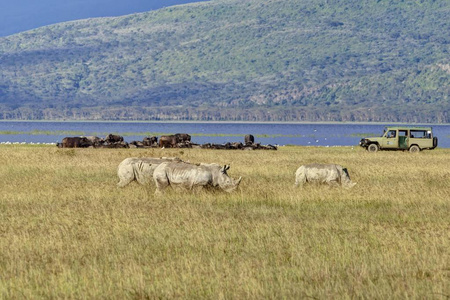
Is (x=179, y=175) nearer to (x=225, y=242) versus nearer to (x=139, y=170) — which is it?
(x=139, y=170)

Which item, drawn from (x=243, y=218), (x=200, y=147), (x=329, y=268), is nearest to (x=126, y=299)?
(x=329, y=268)

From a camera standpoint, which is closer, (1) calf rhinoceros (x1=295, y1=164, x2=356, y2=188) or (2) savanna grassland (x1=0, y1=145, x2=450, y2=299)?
(2) savanna grassland (x1=0, y1=145, x2=450, y2=299)

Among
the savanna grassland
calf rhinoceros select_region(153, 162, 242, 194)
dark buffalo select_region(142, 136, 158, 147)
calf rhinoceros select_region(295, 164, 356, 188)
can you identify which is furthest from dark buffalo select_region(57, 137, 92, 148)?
calf rhinoceros select_region(153, 162, 242, 194)

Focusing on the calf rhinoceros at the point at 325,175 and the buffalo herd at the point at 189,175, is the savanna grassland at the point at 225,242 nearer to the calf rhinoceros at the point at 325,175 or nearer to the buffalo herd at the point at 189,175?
the buffalo herd at the point at 189,175

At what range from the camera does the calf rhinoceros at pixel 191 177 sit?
2459 centimetres

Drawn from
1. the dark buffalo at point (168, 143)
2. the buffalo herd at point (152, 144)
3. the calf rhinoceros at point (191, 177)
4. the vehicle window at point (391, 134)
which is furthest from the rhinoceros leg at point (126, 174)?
the dark buffalo at point (168, 143)

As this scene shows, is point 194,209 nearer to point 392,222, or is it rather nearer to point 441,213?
point 392,222

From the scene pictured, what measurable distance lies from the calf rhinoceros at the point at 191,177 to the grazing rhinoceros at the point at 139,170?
1333mm

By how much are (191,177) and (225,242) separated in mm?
8386

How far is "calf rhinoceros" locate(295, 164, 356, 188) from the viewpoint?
27.8 meters

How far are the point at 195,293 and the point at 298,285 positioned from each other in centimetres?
166

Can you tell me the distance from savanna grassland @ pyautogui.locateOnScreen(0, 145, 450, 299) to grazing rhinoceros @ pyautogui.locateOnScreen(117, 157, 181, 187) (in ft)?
0.97

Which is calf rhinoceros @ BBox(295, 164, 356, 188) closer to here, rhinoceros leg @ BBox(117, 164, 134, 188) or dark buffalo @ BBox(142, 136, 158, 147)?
rhinoceros leg @ BBox(117, 164, 134, 188)

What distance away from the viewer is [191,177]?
24594 millimetres
